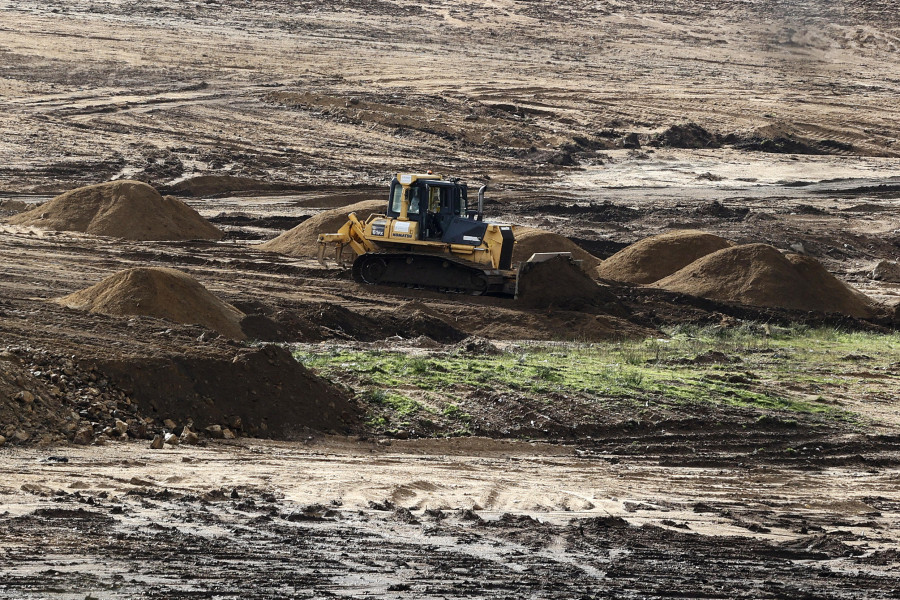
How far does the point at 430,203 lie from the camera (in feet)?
69.3

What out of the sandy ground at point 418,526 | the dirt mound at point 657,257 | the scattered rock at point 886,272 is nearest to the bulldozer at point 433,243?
the dirt mound at point 657,257

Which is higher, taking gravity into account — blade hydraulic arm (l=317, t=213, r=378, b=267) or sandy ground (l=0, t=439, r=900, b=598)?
blade hydraulic arm (l=317, t=213, r=378, b=267)

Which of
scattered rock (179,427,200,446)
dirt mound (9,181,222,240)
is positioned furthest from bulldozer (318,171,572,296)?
scattered rock (179,427,200,446)

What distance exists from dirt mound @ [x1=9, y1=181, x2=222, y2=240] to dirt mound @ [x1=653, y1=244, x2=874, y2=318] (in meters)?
10.2

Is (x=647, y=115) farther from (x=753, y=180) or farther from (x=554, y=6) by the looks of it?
(x=554, y=6)

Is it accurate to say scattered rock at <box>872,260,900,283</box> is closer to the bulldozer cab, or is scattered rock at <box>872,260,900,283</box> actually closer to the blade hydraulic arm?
the bulldozer cab

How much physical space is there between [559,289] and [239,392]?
9702 mm

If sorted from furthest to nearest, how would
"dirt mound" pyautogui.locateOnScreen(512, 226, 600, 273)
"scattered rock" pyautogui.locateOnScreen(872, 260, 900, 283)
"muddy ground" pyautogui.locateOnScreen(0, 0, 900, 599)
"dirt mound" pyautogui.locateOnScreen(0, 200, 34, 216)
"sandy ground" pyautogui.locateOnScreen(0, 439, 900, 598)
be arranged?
1. "dirt mound" pyautogui.locateOnScreen(0, 200, 34, 216)
2. "scattered rock" pyautogui.locateOnScreen(872, 260, 900, 283)
3. "dirt mound" pyautogui.locateOnScreen(512, 226, 600, 273)
4. "muddy ground" pyautogui.locateOnScreen(0, 0, 900, 599)
5. "sandy ground" pyautogui.locateOnScreen(0, 439, 900, 598)

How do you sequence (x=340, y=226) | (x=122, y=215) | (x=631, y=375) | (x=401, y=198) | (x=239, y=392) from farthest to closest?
(x=122, y=215)
(x=340, y=226)
(x=401, y=198)
(x=631, y=375)
(x=239, y=392)

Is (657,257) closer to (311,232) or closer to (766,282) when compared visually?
(766,282)

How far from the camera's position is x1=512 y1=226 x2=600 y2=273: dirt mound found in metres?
23.3

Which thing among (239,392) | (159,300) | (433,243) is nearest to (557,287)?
(433,243)

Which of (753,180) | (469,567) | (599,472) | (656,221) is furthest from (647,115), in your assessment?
(469,567)

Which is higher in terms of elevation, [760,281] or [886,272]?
[760,281]
